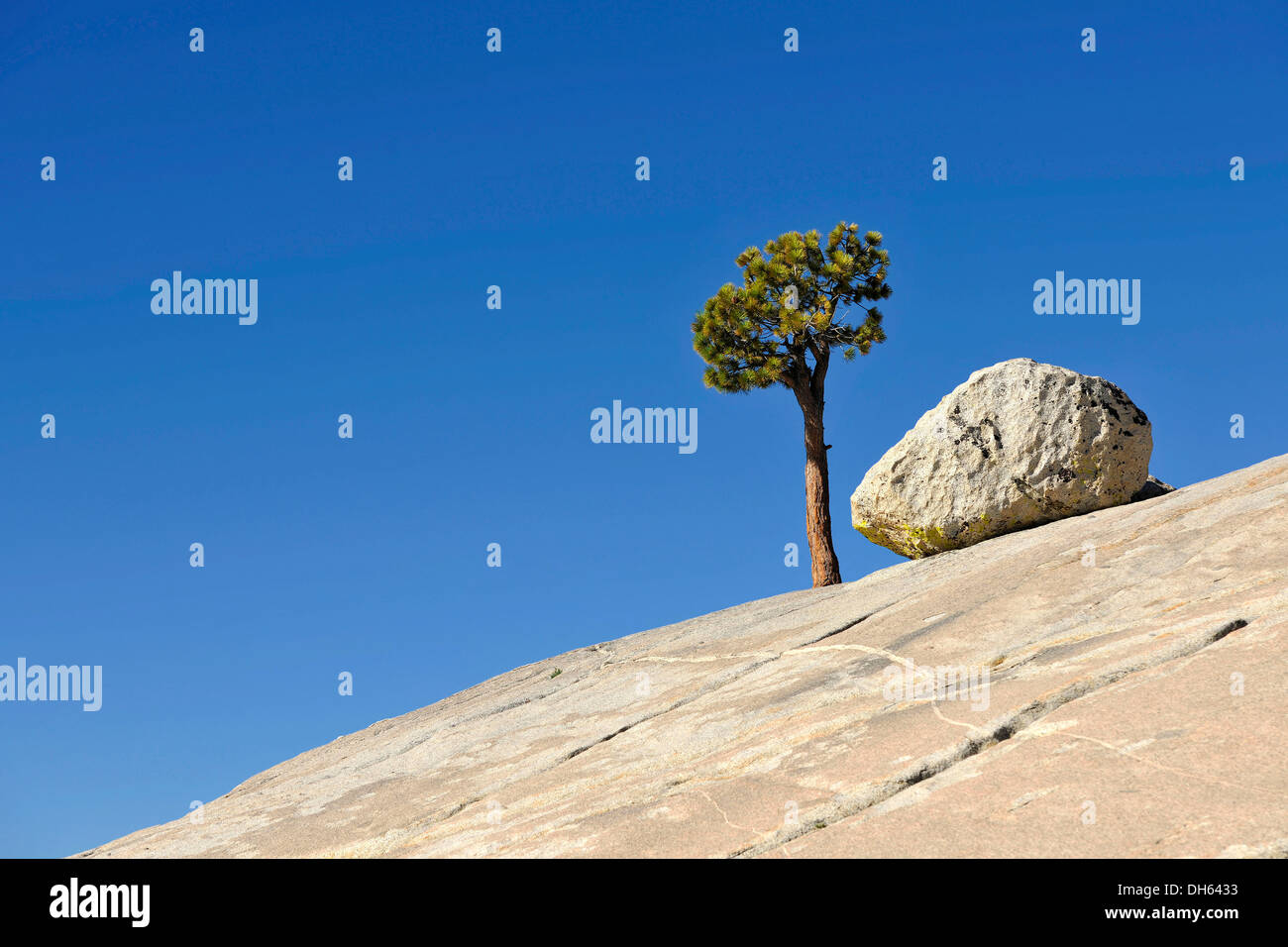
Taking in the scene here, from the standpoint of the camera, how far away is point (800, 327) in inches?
1052

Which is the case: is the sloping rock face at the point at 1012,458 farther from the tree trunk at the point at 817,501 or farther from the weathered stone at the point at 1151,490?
Result: the tree trunk at the point at 817,501

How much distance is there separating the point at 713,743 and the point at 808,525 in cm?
1591

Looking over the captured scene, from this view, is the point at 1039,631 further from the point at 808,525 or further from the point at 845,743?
the point at 808,525

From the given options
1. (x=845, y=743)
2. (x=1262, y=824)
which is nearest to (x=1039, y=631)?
(x=845, y=743)

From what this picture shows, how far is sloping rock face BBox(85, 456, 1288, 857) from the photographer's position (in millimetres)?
7469

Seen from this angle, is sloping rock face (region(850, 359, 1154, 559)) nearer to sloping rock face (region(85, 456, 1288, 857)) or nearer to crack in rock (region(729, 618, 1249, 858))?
sloping rock face (region(85, 456, 1288, 857))

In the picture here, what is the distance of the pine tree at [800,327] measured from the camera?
2705 cm

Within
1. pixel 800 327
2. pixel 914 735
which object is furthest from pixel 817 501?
pixel 914 735

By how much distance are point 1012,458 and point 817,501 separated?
7.37 m

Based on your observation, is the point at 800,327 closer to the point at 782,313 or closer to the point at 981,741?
the point at 782,313

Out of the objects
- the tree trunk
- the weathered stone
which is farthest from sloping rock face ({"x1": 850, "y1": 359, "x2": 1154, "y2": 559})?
the tree trunk

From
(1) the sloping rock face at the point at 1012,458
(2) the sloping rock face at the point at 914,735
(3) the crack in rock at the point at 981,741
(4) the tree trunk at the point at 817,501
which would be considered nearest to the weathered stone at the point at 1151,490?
(1) the sloping rock face at the point at 1012,458

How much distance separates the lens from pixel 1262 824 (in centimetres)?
661

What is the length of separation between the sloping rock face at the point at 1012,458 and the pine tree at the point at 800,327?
19.9 feet
